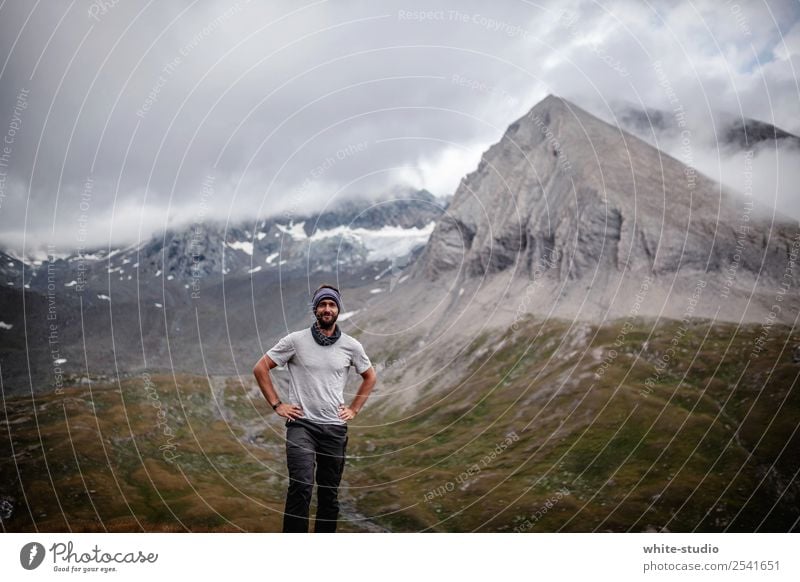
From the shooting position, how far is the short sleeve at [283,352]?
10.8m

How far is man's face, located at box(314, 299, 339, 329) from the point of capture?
11.0 metres

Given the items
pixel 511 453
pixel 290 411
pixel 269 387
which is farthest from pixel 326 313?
pixel 511 453

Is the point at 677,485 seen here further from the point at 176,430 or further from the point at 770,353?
the point at 176,430

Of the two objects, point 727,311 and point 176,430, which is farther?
point 727,311

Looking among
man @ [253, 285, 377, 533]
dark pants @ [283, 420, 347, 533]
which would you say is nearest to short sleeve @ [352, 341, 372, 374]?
man @ [253, 285, 377, 533]

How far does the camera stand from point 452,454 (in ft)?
236

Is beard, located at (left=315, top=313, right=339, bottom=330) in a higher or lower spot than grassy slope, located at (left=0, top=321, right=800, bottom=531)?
higher

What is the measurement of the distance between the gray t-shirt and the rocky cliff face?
10887 centimetres

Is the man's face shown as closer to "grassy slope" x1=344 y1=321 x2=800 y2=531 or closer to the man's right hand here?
the man's right hand

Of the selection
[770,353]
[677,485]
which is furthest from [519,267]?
[677,485]

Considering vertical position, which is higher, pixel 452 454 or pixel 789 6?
pixel 789 6

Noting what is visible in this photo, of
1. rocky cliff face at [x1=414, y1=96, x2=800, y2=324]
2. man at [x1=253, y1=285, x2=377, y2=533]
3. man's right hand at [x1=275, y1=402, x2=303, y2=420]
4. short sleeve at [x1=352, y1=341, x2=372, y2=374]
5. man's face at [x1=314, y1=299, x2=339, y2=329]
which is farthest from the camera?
rocky cliff face at [x1=414, y1=96, x2=800, y2=324]

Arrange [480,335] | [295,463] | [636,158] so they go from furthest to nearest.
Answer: [636,158] < [480,335] < [295,463]

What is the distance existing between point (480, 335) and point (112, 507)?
288 ft
